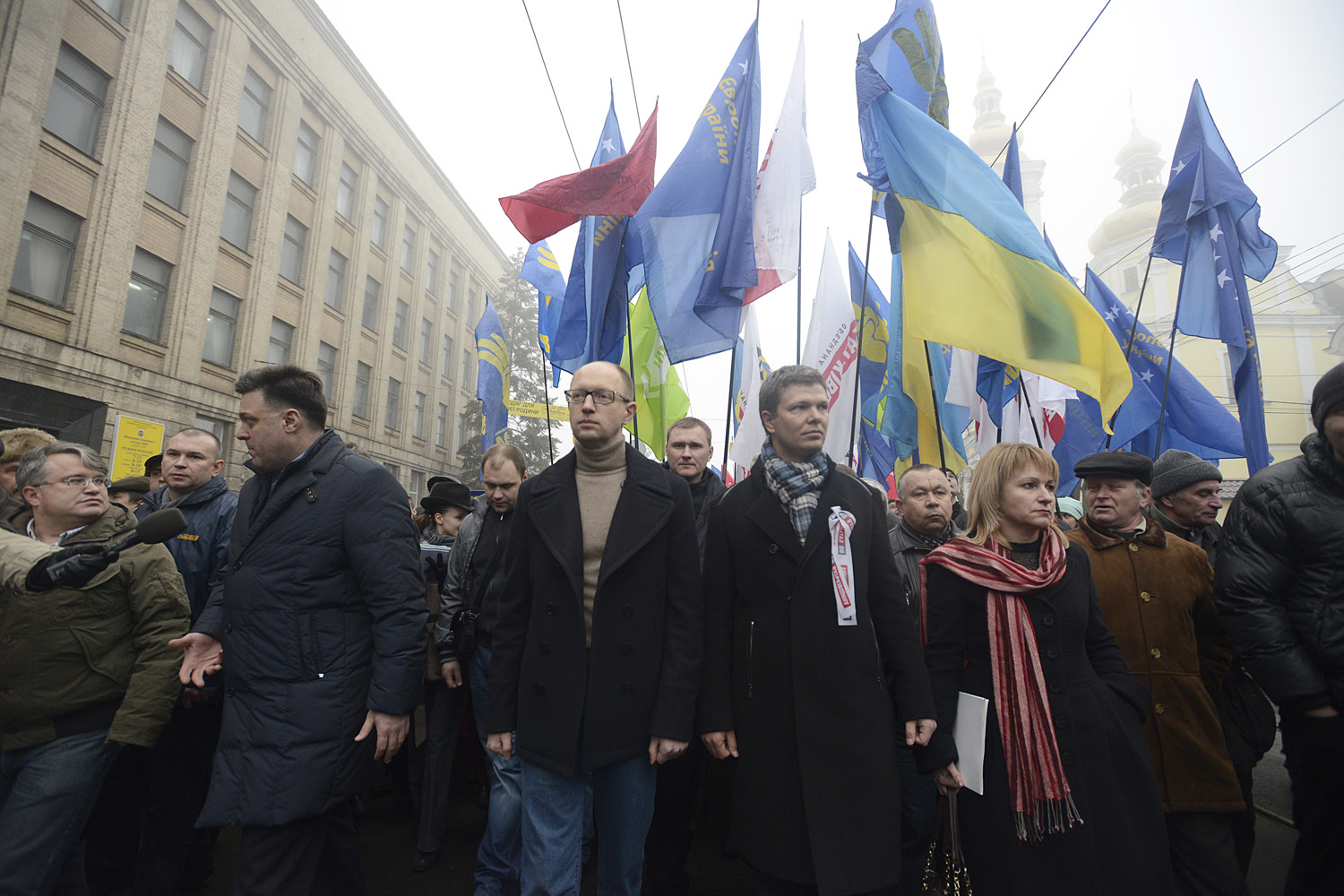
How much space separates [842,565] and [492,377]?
7.51 metres

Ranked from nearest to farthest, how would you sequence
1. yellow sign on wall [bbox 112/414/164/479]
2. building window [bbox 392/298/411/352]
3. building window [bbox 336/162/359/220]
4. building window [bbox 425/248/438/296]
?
1. yellow sign on wall [bbox 112/414/164/479]
2. building window [bbox 336/162/359/220]
3. building window [bbox 392/298/411/352]
4. building window [bbox 425/248/438/296]

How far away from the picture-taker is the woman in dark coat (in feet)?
7.20

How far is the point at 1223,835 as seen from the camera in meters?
2.63

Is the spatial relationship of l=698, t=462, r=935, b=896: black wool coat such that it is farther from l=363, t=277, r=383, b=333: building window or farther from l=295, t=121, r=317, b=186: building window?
l=363, t=277, r=383, b=333: building window

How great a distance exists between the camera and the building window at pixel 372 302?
24094 millimetres

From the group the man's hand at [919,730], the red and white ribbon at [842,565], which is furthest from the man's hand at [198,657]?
the man's hand at [919,730]

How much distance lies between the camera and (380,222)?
25062 mm

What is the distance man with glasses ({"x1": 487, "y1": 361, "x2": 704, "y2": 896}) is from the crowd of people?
0.01 metres

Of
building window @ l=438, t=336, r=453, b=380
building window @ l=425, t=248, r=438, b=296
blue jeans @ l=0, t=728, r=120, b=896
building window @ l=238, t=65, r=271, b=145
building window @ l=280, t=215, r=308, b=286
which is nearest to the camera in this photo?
blue jeans @ l=0, t=728, r=120, b=896

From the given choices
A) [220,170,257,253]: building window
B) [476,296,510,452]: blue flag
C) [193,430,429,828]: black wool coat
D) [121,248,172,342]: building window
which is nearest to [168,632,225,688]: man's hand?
[193,430,429,828]: black wool coat

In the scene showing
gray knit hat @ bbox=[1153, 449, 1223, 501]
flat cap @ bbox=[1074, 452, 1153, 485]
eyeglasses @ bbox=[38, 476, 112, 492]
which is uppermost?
gray knit hat @ bbox=[1153, 449, 1223, 501]

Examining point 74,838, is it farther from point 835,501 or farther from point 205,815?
point 835,501

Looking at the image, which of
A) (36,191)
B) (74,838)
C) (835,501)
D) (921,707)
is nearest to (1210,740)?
(921,707)

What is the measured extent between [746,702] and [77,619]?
2.70m
